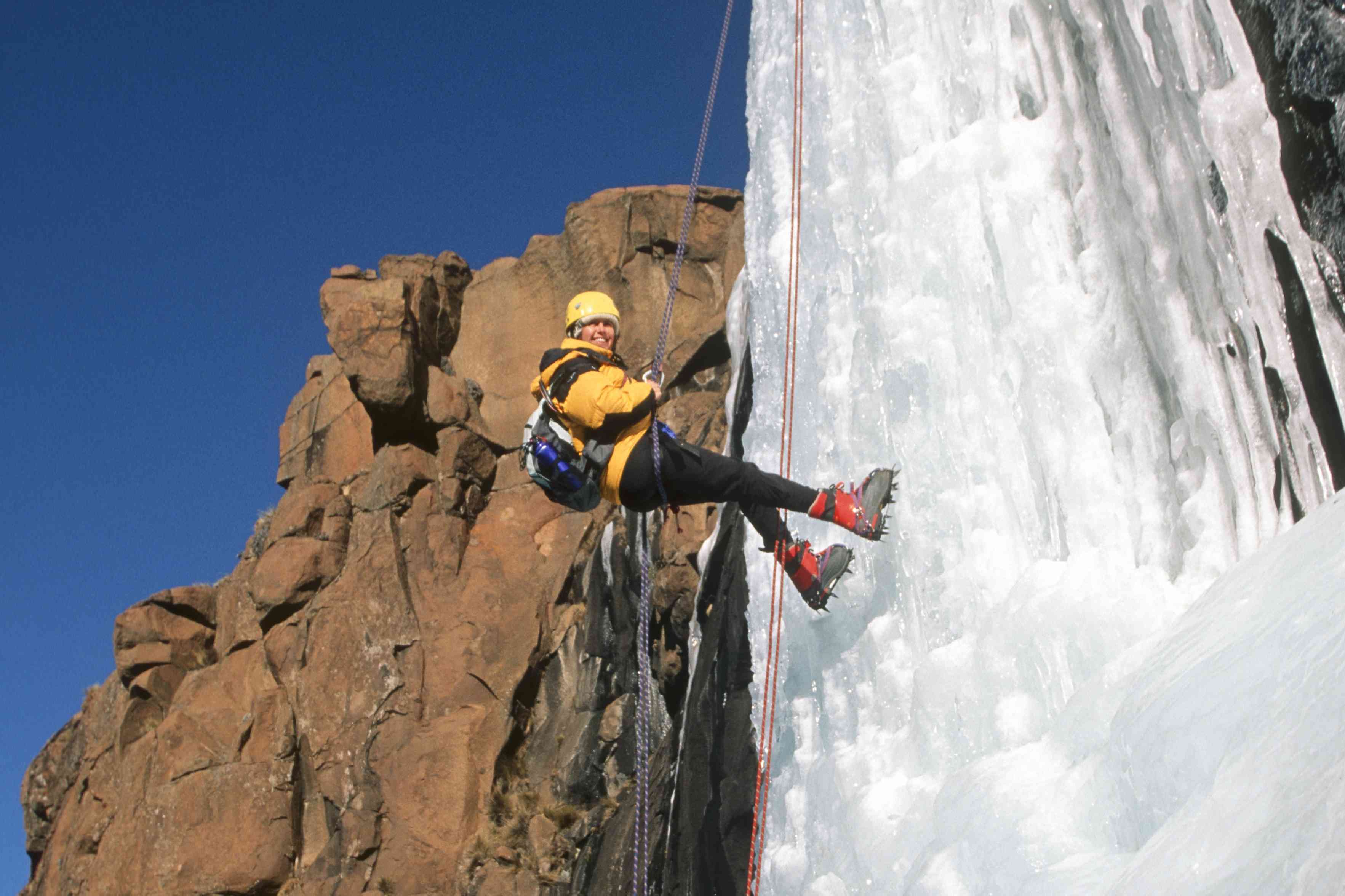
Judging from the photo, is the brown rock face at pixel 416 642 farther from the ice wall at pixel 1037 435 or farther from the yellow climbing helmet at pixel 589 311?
the ice wall at pixel 1037 435

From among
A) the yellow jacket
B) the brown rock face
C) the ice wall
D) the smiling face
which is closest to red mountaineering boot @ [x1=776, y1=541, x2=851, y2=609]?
the ice wall

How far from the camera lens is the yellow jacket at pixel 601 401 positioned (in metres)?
→ 4.96

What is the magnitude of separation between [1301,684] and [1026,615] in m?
1.67

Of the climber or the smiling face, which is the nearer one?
the climber

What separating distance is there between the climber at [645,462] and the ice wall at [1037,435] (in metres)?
0.30

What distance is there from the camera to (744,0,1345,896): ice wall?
9.63ft

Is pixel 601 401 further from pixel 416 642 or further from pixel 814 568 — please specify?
pixel 416 642

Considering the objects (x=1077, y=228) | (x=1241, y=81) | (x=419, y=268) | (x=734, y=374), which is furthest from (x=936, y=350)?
(x=419, y=268)

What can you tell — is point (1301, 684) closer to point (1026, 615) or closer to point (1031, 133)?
point (1026, 615)

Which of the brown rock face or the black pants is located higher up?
the brown rock face

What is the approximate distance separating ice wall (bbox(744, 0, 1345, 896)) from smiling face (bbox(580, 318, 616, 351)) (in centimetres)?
107

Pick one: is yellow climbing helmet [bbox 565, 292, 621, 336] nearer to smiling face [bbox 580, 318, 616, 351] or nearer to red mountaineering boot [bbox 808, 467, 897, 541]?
smiling face [bbox 580, 318, 616, 351]

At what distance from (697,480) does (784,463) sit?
0.78 meters

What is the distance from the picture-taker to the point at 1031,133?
14.0 feet
